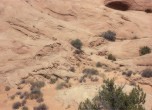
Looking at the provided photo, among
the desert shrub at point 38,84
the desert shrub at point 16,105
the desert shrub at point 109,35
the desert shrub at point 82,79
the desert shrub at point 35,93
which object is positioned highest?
the desert shrub at point 109,35

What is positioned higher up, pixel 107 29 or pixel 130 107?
pixel 107 29

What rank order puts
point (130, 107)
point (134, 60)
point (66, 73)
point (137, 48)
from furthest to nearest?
1. point (137, 48)
2. point (134, 60)
3. point (66, 73)
4. point (130, 107)

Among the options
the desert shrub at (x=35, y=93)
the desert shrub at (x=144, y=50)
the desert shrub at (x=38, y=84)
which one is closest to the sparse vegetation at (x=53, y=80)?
the desert shrub at (x=38, y=84)

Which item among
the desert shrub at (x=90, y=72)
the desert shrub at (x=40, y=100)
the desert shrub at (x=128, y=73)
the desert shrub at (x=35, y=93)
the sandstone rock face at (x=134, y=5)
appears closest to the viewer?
the desert shrub at (x=40, y=100)

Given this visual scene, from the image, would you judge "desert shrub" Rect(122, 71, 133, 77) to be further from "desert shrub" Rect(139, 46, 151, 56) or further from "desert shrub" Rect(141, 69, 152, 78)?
"desert shrub" Rect(139, 46, 151, 56)

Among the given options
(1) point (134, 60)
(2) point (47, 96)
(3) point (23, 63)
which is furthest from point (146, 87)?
(3) point (23, 63)

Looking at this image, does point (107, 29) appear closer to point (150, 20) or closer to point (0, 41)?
point (150, 20)

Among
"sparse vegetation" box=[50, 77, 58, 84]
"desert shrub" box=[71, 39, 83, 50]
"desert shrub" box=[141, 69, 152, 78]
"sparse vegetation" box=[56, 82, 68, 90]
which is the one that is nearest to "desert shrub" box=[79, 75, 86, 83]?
"sparse vegetation" box=[56, 82, 68, 90]

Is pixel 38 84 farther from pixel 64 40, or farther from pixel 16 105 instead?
pixel 64 40

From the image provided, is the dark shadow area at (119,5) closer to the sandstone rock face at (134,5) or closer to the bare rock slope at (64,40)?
the sandstone rock face at (134,5)

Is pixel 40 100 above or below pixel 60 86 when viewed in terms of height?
below

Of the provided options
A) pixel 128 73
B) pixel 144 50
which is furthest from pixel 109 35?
pixel 128 73
